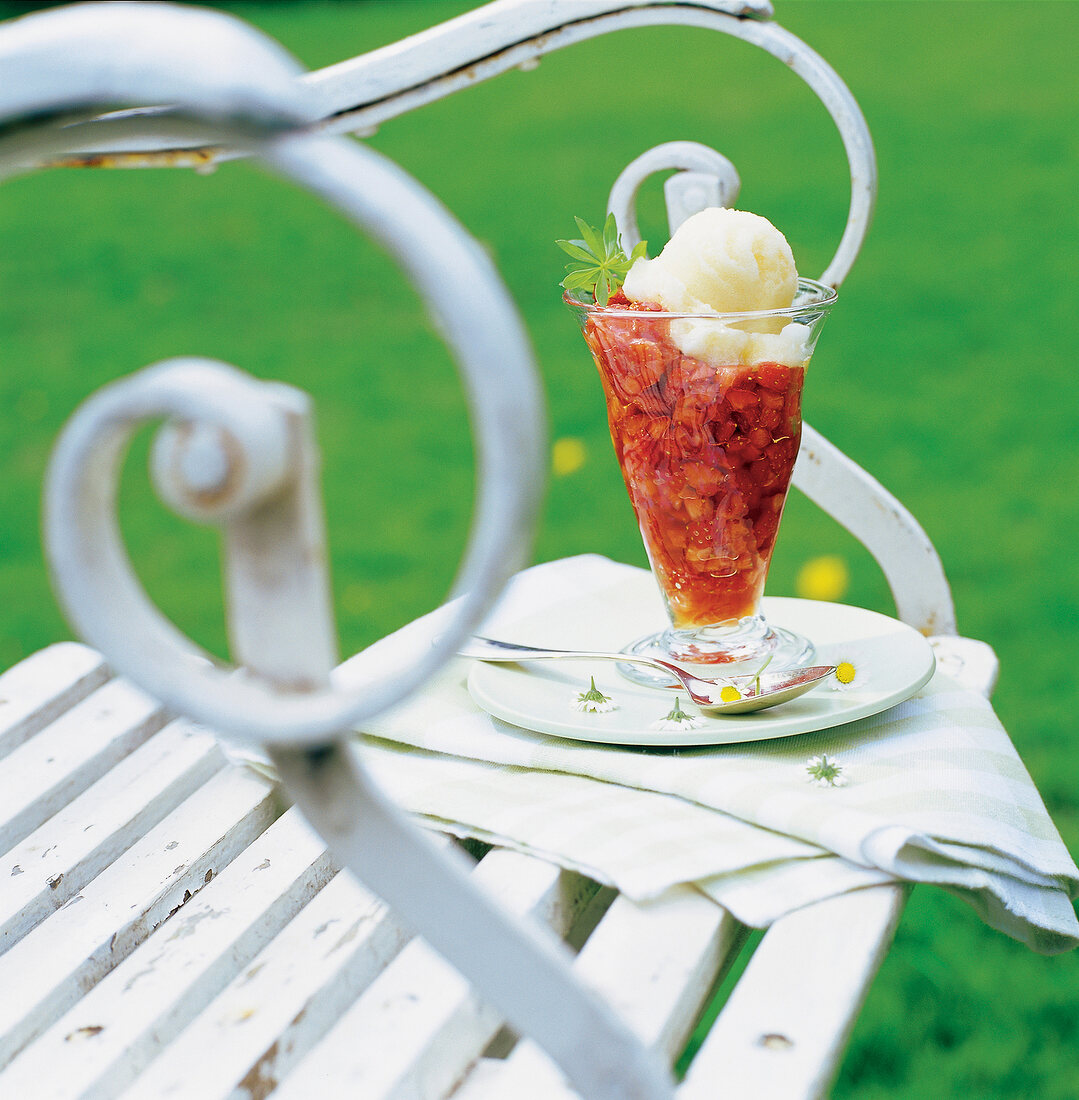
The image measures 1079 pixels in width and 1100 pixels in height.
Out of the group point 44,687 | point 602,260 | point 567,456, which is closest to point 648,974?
point 602,260

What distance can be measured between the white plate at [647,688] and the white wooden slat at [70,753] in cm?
29

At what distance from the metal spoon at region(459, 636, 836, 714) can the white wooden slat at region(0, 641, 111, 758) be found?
1.22 ft

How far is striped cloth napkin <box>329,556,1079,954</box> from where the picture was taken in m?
0.78

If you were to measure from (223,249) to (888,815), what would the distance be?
424 centimetres

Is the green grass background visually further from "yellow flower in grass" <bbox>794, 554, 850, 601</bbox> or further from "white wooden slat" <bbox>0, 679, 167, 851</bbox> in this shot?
"white wooden slat" <bbox>0, 679, 167, 851</bbox>

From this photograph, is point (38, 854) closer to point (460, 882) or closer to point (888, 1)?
point (460, 882)

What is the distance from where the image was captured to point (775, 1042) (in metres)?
0.67

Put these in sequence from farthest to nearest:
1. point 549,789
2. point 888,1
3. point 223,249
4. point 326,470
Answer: point 888,1 < point 223,249 < point 326,470 < point 549,789

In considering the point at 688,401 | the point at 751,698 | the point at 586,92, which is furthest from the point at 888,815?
the point at 586,92

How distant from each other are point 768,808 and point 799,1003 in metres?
0.15

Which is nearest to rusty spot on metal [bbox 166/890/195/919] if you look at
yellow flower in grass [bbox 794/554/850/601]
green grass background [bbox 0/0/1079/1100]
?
green grass background [bbox 0/0/1079/1100]

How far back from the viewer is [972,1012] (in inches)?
58.9

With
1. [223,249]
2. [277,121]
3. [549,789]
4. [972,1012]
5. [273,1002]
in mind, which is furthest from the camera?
[223,249]

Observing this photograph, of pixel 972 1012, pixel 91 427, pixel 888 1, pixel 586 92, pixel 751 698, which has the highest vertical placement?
pixel 888 1
